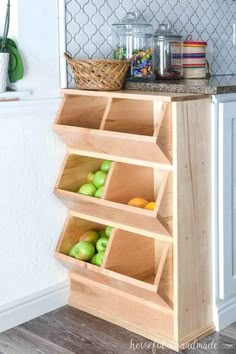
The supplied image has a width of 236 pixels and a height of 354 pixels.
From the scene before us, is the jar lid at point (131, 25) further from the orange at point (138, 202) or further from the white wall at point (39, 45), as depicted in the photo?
the orange at point (138, 202)

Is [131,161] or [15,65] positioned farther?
[15,65]

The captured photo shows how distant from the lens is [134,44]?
259 cm

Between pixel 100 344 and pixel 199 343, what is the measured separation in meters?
0.36

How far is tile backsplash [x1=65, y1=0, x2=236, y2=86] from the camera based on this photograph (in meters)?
2.49

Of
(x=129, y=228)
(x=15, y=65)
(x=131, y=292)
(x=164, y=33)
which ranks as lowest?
(x=131, y=292)

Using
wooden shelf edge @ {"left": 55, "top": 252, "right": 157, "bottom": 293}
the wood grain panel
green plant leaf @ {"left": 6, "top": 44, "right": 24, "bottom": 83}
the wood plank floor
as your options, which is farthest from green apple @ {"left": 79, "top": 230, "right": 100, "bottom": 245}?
green plant leaf @ {"left": 6, "top": 44, "right": 24, "bottom": 83}

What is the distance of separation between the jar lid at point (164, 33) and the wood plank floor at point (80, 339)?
1.26m

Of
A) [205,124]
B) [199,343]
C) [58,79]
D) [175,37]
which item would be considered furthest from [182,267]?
[175,37]

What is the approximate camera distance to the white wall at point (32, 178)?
2283 mm

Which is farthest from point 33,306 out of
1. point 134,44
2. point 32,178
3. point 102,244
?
point 134,44

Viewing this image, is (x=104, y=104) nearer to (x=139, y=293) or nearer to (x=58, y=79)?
(x=58, y=79)

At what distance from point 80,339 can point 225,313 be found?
57 cm

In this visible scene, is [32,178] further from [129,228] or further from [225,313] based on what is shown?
[225,313]

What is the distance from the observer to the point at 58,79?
2.45 m
